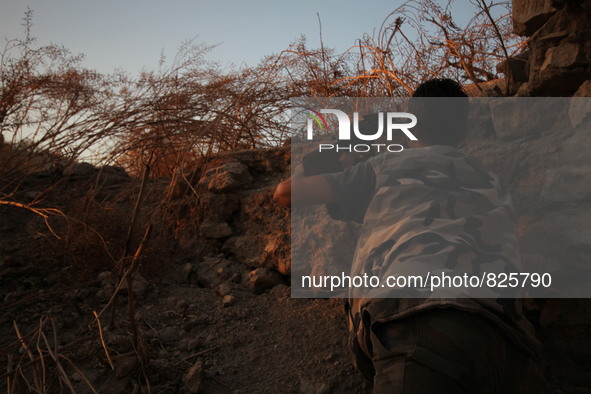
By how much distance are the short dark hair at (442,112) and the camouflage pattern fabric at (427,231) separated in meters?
0.07

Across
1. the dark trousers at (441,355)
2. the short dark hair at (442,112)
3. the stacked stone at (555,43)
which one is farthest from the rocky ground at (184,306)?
the stacked stone at (555,43)

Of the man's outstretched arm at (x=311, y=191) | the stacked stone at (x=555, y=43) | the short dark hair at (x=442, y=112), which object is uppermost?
the stacked stone at (x=555, y=43)

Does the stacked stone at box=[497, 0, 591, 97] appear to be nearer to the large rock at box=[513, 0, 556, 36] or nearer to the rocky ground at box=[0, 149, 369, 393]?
the large rock at box=[513, 0, 556, 36]

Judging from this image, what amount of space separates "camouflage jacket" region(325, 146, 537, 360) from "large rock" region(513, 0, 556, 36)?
1074mm

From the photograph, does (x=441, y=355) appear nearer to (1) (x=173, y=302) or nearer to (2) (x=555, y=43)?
(1) (x=173, y=302)

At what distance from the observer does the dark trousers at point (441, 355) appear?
41.6 inches

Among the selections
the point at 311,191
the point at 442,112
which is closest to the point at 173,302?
the point at 311,191

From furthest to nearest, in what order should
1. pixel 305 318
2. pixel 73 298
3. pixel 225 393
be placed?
pixel 73 298 → pixel 305 318 → pixel 225 393

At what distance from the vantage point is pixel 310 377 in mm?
1704

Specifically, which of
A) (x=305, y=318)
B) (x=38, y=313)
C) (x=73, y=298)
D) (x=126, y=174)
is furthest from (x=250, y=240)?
(x=126, y=174)

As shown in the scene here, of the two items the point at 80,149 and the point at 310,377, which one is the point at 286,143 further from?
the point at 310,377

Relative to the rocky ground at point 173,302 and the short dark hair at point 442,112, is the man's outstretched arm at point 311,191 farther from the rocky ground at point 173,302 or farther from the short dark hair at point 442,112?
the rocky ground at point 173,302

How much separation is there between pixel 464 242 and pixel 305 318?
0.97 m

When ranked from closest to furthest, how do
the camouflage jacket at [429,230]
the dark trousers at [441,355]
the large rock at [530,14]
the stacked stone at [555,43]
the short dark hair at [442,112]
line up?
the dark trousers at [441,355], the camouflage jacket at [429,230], the short dark hair at [442,112], the stacked stone at [555,43], the large rock at [530,14]
